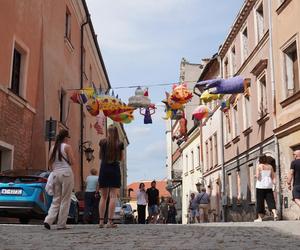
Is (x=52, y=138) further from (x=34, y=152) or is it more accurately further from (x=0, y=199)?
(x=0, y=199)

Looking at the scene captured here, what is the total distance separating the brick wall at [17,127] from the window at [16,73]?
0.69m

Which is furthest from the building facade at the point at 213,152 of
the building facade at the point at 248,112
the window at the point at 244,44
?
the window at the point at 244,44

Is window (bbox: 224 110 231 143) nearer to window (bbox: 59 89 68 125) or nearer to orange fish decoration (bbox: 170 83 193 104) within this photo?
orange fish decoration (bbox: 170 83 193 104)

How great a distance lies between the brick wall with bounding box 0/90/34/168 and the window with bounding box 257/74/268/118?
9464mm

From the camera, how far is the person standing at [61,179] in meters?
9.22

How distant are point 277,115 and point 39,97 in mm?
8782

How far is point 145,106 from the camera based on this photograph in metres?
21.0

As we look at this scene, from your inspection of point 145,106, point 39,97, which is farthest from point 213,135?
point 39,97

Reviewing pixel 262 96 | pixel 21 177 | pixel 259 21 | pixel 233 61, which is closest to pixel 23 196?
pixel 21 177

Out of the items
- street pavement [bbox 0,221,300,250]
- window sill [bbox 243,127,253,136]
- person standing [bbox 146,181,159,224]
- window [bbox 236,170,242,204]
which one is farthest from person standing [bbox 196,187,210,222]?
street pavement [bbox 0,221,300,250]

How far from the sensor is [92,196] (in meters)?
15.5

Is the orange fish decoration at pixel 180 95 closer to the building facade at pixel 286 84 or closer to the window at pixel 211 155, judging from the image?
the building facade at pixel 286 84

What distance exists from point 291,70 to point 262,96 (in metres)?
3.38

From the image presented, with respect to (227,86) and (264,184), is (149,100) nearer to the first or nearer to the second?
(227,86)
